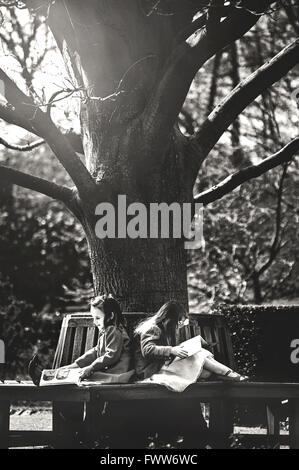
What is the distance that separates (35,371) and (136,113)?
2558 millimetres

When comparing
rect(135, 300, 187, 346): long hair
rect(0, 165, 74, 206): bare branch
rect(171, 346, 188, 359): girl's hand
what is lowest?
rect(171, 346, 188, 359): girl's hand

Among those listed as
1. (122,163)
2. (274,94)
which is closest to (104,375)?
(122,163)

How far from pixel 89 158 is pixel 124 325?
1756 millimetres

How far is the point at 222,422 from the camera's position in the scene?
279 inches

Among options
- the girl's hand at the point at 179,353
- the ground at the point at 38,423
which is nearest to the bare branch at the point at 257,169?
the girl's hand at the point at 179,353

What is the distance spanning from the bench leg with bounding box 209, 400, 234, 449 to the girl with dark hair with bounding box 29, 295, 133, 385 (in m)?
0.73

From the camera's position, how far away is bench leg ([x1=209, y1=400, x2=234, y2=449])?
7.05 m

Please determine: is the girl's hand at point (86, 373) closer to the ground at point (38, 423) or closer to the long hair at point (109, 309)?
the long hair at point (109, 309)

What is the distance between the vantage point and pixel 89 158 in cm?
848

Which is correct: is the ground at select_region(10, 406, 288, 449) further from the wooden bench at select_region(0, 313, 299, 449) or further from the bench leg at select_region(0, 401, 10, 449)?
the bench leg at select_region(0, 401, 10, 449)

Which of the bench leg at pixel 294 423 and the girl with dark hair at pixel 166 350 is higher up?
the girl with dark hair at pixel 166 350

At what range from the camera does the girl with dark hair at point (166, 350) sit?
707 cm

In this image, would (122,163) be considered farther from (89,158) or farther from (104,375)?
(104,375)

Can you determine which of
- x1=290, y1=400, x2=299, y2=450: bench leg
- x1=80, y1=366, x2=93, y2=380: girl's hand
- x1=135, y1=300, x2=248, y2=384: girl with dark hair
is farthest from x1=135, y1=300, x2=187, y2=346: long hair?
x1=290, y1=400, x2=299, y2=450: bench leg
